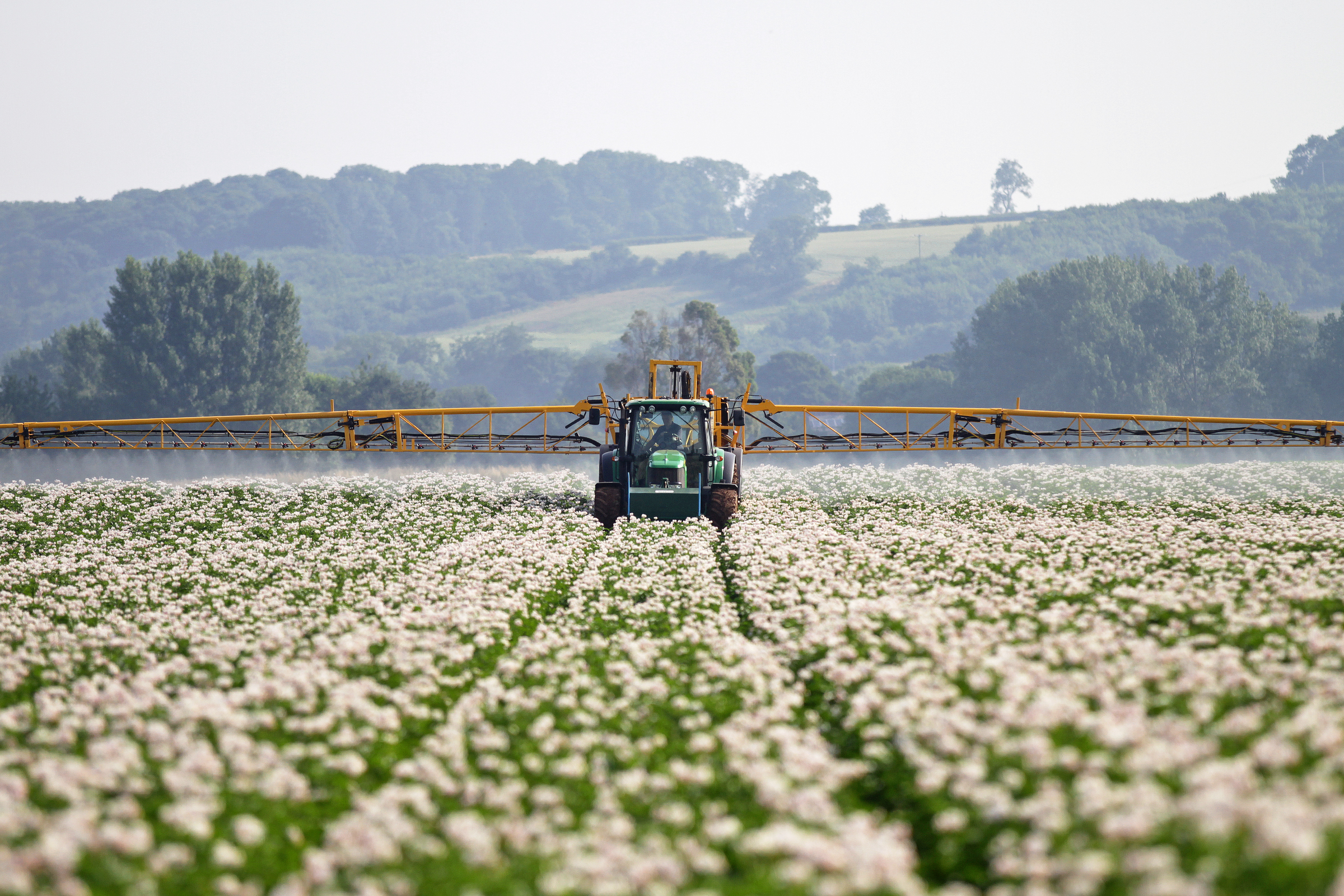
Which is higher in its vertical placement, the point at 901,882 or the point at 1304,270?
the point at 1304,270


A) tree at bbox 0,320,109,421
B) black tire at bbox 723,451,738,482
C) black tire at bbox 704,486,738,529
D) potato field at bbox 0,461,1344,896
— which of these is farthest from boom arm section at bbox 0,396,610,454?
tree at bbox 0,320,109,421

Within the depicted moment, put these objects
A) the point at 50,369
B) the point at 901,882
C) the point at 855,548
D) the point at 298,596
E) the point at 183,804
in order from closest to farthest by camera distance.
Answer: the point at 901,882
the point at 183,804
the point at 298,596
the point at 855,548
the point at 50,369

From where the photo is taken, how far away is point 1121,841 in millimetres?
6297

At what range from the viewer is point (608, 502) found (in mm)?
25344

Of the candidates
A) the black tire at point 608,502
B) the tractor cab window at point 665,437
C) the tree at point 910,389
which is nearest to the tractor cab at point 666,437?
the tractor cab window at point 665,437

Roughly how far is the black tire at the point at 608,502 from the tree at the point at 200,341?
69958 mm

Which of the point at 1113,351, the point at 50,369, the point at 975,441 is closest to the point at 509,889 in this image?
the point at 975,441

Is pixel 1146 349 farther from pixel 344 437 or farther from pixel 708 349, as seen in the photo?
pixel 344 437

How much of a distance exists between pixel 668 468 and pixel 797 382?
122231 millimetres

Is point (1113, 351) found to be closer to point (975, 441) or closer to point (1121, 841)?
point (975, 441)

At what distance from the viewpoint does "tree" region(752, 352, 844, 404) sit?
145 metres

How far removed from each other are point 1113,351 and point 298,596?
99590mm

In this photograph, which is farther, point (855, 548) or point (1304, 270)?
point (1304, 270)

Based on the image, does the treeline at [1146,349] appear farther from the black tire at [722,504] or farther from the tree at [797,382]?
the black tire at [722,504]
